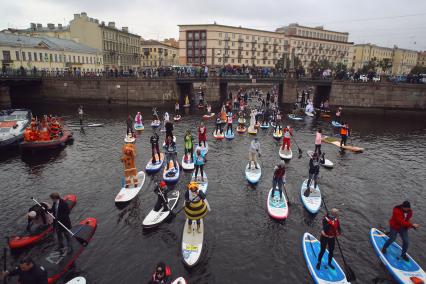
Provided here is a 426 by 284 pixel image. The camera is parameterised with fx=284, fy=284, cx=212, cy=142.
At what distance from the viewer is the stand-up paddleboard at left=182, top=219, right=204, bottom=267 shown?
9.55m

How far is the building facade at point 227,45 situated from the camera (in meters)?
95.8

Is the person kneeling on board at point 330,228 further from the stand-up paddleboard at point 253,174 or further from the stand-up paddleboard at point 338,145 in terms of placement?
the stand-up paddleboard at point 338,145

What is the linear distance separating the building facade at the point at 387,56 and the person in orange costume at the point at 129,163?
463ft

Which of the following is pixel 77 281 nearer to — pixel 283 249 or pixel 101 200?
pixel 101 200

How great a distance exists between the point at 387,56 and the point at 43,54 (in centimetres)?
16398

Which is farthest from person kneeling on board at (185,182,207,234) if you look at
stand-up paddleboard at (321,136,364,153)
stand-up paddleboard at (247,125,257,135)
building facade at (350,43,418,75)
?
building facade at (350,43,418,75)

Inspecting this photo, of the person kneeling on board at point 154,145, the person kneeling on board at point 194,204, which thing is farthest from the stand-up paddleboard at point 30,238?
the person kneeling on board at point 154,145

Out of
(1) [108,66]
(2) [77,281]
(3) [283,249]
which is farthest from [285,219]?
(1) [108,66]

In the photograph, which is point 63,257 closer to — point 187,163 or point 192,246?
point 192,246

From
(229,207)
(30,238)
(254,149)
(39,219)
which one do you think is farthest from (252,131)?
(30,238)

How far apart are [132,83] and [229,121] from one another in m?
28.0

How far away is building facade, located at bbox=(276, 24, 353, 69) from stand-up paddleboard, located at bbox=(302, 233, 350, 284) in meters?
113

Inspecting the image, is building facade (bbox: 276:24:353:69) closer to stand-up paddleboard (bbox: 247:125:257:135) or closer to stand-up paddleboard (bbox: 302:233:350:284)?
stand-up paddleboard (bbox: 247:125:257:135)

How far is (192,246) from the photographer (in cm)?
1010
